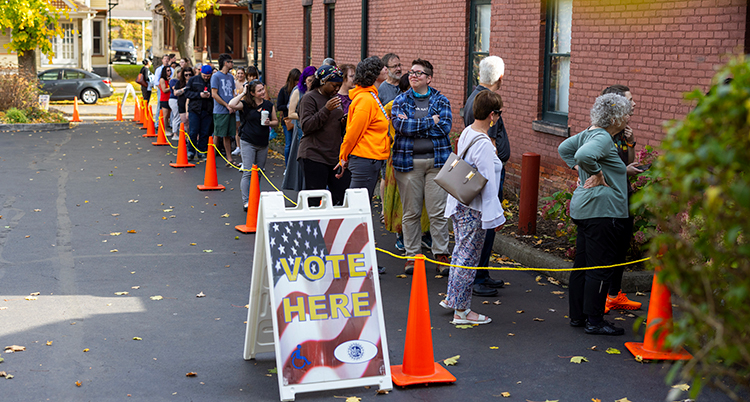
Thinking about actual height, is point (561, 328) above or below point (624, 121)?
below

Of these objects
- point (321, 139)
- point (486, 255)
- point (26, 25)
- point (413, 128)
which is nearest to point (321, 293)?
point (486, 255)

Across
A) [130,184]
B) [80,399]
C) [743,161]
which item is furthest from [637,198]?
[130,184]

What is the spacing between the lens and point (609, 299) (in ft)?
22.4

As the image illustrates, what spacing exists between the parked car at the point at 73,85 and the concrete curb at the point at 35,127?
9285 mm

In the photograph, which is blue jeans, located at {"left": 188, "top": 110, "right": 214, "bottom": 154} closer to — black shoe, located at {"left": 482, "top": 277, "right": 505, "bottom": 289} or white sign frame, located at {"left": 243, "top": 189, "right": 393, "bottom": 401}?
black shoe, located at {"left": 482, "top": 277, "right": 505, "bottom": 289}

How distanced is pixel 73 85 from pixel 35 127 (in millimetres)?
10353

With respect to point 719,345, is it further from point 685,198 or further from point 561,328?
point 561,328

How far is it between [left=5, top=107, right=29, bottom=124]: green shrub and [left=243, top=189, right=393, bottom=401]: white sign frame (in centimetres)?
1945

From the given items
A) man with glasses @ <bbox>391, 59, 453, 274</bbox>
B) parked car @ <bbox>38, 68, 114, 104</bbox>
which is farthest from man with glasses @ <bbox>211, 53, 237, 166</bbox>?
parked car @ <bbox>38, 68, 114, 104</bbox>

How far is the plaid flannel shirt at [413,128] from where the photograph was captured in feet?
24.4

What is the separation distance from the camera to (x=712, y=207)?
2111 millimetres

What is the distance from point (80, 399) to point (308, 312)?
59.4 inches

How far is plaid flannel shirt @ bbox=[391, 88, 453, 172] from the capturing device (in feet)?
24.4

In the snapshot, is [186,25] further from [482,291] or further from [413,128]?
[482,291]
